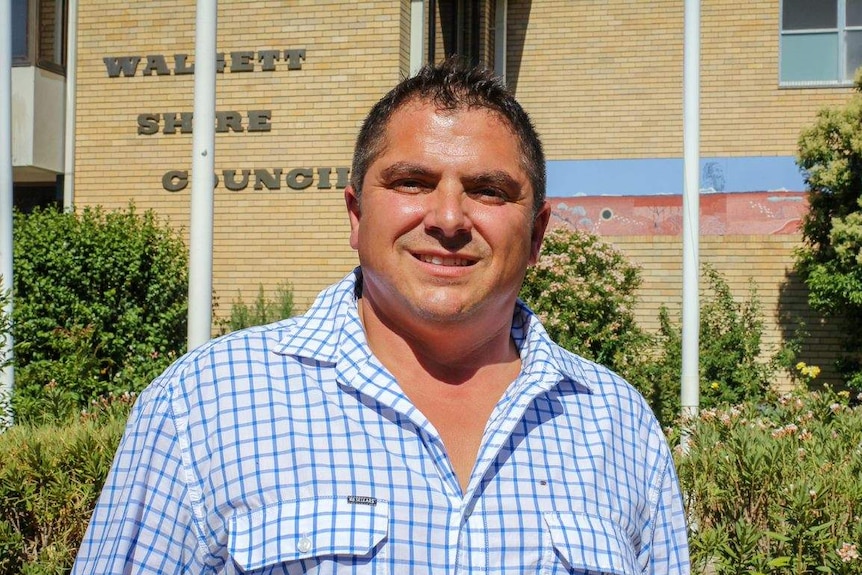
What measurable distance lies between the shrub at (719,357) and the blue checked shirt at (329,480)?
764 centimetres

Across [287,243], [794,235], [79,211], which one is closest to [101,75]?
[79,211]

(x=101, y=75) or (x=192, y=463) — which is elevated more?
(x=101, y=75)

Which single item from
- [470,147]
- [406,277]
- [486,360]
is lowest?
[486,360]

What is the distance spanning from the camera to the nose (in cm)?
200

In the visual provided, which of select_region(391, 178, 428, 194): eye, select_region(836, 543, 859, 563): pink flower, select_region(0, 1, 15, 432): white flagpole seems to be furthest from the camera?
select_region(0, 1, 15, 432): white flagpole

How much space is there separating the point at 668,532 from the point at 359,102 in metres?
10.1

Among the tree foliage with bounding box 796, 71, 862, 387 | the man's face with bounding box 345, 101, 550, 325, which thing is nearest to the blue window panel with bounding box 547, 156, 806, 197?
the tree foliage with bounding box 796, 71, 862, 387

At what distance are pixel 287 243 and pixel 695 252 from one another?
545 cm

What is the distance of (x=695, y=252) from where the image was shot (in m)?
8.38

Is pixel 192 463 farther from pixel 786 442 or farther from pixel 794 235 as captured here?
pixel 794 235

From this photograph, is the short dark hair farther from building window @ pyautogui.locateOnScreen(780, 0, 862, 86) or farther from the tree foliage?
building window @ pyautogui.locateOnScreen(780, 0, 862, 86)

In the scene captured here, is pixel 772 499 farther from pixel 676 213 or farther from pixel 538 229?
pixel 676 213

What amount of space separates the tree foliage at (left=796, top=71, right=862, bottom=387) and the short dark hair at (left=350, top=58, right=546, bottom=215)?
9.90 meters

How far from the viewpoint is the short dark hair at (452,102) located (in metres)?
2.11
